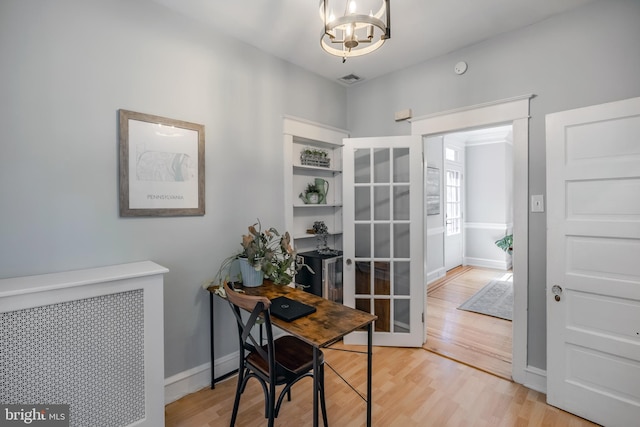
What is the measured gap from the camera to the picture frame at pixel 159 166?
1.88 metres

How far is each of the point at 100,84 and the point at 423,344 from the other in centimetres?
341

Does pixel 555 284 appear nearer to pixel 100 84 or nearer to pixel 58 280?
pixel 58 280

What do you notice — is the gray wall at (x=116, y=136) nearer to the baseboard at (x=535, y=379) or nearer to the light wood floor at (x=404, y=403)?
the light wood floor at (x=404, y=403)

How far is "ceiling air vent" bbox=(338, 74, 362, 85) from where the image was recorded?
3155 mm

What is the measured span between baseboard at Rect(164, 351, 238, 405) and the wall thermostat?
124 inches

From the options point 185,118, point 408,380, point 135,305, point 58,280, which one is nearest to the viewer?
point 58,280

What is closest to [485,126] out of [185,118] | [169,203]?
[185,118]

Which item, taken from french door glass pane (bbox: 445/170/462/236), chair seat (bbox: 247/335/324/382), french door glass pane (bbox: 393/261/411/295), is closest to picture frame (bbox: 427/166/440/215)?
french door glass pane (bbox: 445/170/462/236)

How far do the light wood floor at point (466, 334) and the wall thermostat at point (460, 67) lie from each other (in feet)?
8.54

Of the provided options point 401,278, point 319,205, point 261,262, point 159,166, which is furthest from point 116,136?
point 401,278

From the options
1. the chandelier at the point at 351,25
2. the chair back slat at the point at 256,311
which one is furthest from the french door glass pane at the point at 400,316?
the chandelier at the point at 351,25

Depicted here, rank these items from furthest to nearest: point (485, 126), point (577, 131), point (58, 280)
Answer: point (485, 126), point (577, 131), point (58, 280)

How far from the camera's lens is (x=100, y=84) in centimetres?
179

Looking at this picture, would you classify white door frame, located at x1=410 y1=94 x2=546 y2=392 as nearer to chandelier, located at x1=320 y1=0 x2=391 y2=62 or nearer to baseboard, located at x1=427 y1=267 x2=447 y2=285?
chandelier, located at x1=320 y1=0 x2=391 y2=62
